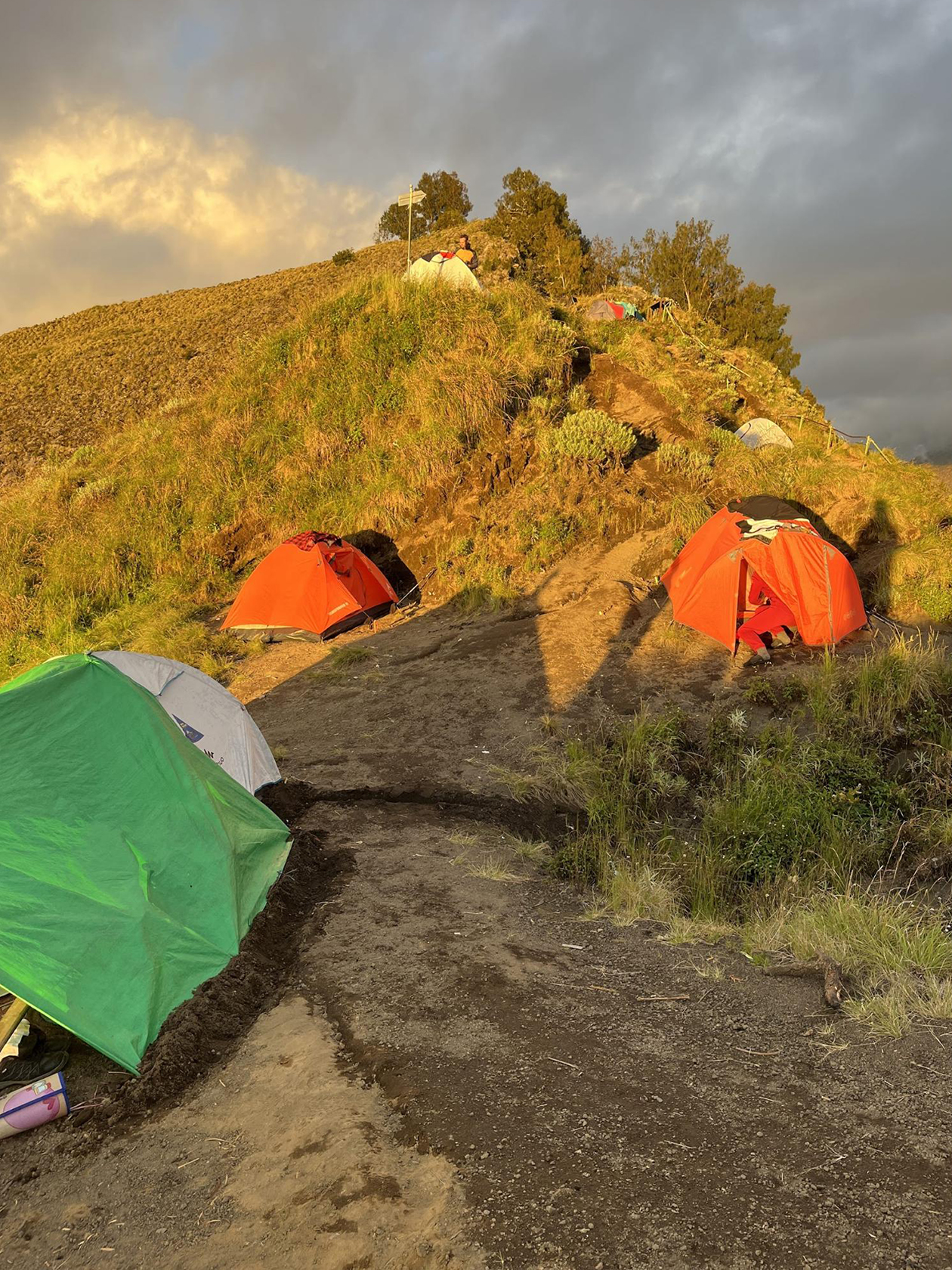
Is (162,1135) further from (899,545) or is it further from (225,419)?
(225,419)

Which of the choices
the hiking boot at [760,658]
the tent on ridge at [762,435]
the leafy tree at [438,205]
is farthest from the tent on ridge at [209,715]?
the leafy tree at [438,205]

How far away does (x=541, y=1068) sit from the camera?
3.99 meters

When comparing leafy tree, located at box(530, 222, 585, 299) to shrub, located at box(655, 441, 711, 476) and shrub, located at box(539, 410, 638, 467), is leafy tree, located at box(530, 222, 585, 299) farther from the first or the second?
shrub, located at box(655, 441, 711, 476)

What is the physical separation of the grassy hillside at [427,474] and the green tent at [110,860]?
8759 mm

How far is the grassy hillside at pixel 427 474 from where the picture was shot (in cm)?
1557

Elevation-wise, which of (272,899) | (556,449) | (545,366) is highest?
(545,366)

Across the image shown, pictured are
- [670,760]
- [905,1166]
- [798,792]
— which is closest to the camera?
[905,1166]

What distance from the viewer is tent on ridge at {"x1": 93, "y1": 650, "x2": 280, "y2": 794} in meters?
7.76

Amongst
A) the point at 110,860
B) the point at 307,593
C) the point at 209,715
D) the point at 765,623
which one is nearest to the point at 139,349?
the point at 307,593

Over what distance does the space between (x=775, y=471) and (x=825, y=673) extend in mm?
6960

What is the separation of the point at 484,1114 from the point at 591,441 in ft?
48.1

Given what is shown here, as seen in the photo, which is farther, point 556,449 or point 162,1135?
point 556,449

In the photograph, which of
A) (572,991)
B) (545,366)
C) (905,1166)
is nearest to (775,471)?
(545,366)

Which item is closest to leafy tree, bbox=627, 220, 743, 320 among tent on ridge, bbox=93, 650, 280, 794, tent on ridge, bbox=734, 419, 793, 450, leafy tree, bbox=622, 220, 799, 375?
leafy tree, bbox=622, 220, 799, 375
